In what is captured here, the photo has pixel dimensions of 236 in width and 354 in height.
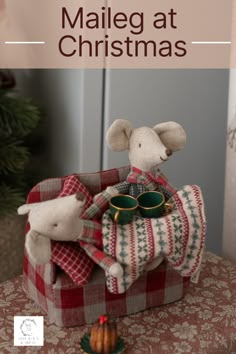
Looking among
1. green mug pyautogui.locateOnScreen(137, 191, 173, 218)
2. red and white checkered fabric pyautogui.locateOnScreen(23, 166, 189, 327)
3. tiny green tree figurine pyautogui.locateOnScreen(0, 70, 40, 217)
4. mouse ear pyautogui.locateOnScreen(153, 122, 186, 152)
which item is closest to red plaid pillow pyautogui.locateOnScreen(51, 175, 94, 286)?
red and white checkered fabric pyautogui.locateOnScreen(23, 166, 189, 327)

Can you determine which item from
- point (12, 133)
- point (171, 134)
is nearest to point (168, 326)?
point (171, 134)

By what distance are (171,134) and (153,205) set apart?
4.8 inches

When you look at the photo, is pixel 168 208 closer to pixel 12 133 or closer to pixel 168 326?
pixel 168 326

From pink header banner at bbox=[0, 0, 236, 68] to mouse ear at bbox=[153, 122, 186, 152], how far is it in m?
0.28

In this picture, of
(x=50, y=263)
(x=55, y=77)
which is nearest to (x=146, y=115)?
(x=55, y=77)

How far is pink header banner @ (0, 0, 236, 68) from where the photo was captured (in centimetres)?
108

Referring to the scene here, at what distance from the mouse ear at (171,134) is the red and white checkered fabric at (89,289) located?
9cm

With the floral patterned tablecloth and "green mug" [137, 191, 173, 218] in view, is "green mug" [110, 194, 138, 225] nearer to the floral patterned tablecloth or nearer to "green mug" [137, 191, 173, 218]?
"green mug" [137, 191, 173, 218]

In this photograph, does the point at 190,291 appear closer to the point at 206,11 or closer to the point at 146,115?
the point at 146,115

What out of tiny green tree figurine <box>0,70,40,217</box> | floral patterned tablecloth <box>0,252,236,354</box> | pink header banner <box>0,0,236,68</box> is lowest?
floral patterned tablecloth <box>0,252,236,354</box>

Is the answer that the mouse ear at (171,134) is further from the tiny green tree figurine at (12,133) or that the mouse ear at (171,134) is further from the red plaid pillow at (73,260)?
the tiny green tree figurine at (12,133)

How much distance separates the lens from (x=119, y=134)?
872mm

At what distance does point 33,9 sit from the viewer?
1.19 metres

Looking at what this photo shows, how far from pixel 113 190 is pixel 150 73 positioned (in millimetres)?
381
